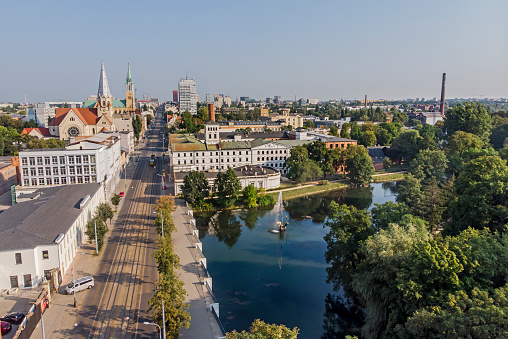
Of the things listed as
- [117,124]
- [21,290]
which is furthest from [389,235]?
[117,124]

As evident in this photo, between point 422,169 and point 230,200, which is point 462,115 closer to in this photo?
point 422,169

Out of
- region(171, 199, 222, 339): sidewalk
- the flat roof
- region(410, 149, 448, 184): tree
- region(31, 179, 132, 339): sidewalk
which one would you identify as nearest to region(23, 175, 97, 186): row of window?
the flat roof

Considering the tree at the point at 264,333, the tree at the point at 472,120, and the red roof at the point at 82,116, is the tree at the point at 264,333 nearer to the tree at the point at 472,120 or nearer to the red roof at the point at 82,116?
the tree at the point at 472,120

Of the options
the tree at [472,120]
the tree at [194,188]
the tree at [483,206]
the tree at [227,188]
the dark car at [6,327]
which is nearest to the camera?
the dark car at [6,327]

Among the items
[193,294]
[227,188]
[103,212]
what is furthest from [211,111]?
[193,294]

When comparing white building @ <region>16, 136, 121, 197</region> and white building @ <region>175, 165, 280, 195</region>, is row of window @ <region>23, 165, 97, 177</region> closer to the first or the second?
white building @ <region>16, 136, 121, 197</region>

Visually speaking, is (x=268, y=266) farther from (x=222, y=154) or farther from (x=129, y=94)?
(x=129, y=94)

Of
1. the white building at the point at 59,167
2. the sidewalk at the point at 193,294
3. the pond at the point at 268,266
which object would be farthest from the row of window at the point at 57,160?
the sidewalk at the point at 193,294
